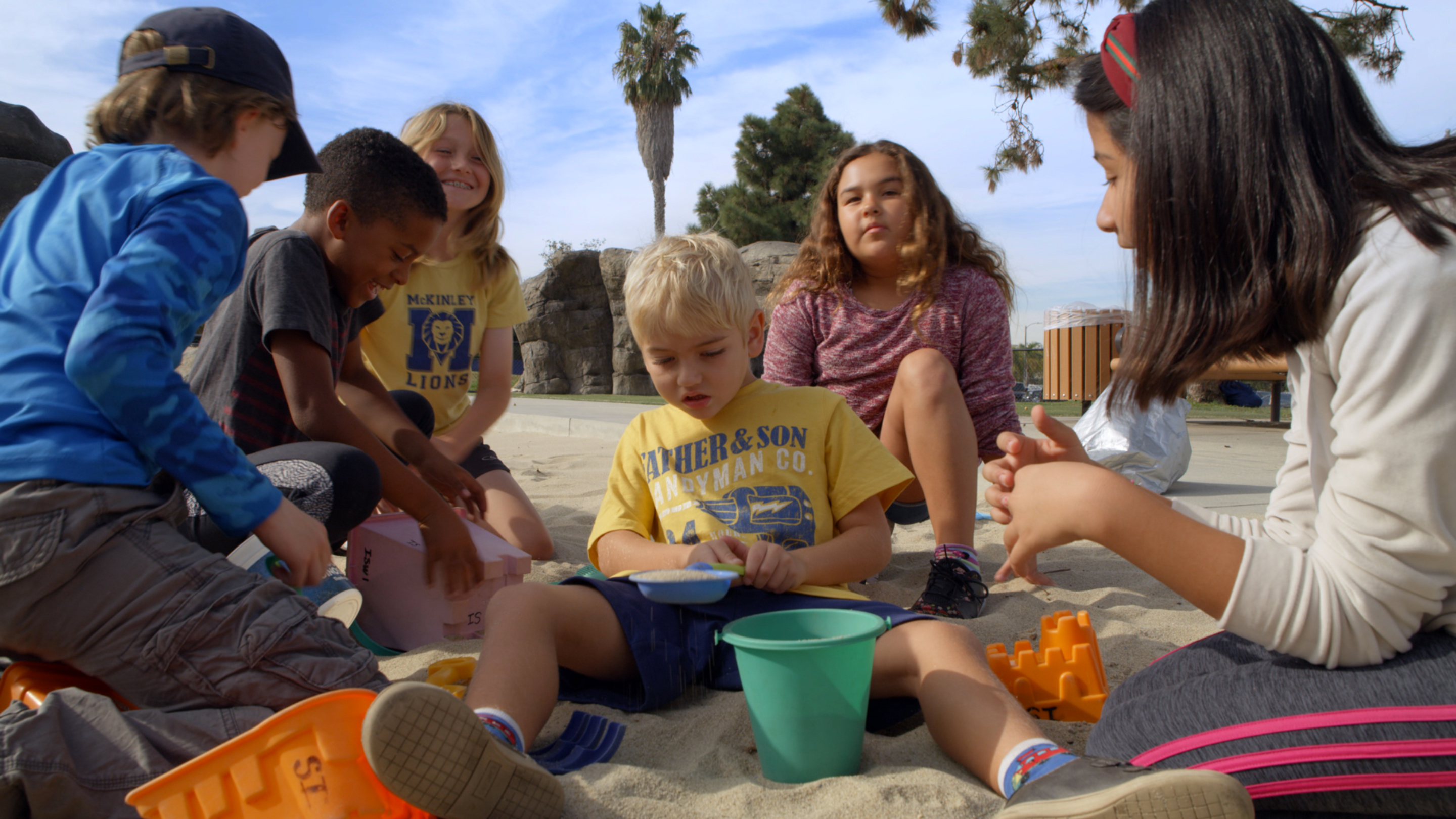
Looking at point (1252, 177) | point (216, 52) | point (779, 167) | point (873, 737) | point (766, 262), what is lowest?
point (873, 737)

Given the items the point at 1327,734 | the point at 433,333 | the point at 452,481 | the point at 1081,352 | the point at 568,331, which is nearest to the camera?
the point at 1327,734

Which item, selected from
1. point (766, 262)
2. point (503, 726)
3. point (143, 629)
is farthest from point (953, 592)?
point (766, 262)

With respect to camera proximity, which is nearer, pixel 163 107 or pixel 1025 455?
pixel 1025 455

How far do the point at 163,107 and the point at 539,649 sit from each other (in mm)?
1232

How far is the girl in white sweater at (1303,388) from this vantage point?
0.99 metres

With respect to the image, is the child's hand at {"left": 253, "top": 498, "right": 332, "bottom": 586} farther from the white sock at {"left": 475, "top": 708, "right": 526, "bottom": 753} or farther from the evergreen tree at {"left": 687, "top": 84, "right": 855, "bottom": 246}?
the evergreen tree at {"left": 687, "top": 84, "right": 855, "bottom": 246}

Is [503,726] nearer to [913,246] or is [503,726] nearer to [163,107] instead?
[163,107]

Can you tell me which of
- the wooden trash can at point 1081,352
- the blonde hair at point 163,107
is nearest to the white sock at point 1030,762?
the blonde hair at point 163,107

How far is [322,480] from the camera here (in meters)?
1.82

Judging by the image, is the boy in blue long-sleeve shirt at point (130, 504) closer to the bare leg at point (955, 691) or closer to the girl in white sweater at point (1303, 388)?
the bare leg at point (955, 691)

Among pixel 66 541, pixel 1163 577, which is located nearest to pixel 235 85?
pixel 66 541

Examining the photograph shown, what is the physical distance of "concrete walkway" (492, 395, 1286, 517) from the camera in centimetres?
356

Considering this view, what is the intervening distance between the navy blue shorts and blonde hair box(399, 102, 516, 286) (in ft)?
6.27

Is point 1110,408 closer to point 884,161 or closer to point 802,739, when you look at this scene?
point 802,739
